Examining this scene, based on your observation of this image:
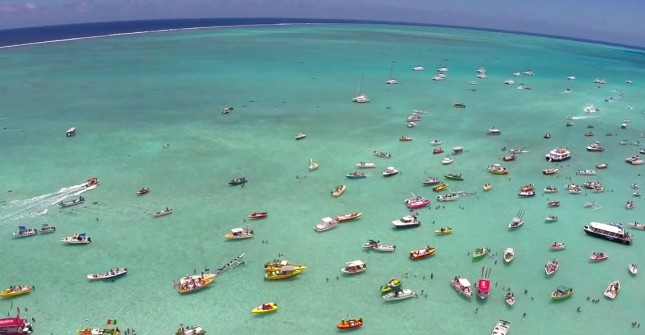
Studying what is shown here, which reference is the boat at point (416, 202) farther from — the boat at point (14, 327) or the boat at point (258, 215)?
the boat at point (14, 327)

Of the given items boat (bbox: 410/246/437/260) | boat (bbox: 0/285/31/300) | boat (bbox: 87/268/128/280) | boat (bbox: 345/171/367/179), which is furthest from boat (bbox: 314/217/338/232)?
boat (bbox: 0/285/31/300)

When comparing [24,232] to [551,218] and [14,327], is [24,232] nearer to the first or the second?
[14,327]

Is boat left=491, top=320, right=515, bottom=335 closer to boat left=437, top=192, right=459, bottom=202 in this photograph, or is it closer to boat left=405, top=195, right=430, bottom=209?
boat left=405, top=195, right=430, bottom=209

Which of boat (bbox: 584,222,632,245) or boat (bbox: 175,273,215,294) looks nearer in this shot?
boat (bbox: 175,273,215,294)

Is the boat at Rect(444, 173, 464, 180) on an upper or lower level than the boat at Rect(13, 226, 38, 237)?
upper

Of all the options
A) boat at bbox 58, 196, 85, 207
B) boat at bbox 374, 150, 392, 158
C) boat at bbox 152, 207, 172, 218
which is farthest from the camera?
boat at bbox 374, 150, 392, 158

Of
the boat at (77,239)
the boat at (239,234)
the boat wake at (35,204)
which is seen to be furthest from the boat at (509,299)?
the boat wake at (35,204)
